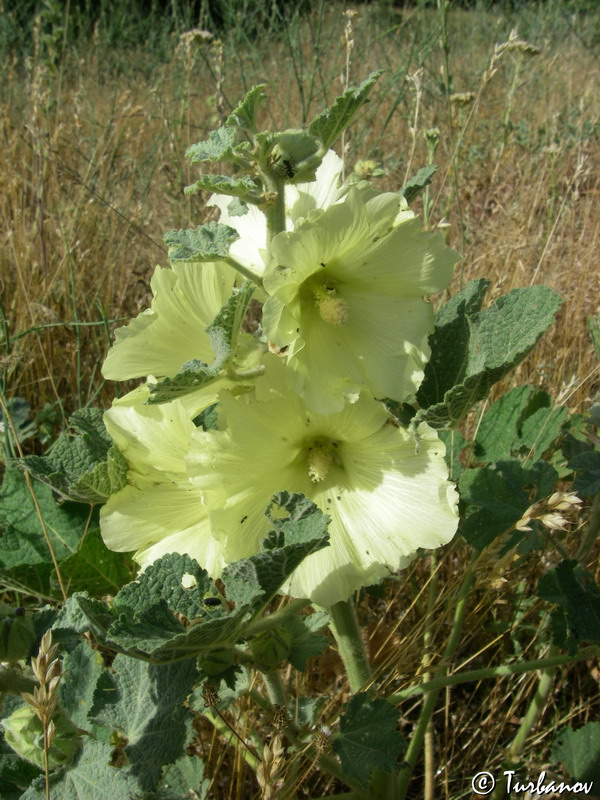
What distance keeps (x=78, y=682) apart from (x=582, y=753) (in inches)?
33.3

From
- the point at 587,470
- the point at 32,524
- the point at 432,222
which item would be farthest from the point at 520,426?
the point at 432,222

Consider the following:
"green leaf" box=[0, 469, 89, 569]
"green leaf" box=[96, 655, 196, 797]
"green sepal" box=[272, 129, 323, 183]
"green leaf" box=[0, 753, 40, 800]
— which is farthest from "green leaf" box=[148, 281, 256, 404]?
"green leaf" box=[0, 469, 89, 569]

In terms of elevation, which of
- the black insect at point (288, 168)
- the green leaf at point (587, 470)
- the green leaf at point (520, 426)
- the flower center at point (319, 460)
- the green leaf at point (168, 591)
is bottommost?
the green leaf at point (520, 426)

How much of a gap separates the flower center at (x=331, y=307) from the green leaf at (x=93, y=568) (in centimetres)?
63

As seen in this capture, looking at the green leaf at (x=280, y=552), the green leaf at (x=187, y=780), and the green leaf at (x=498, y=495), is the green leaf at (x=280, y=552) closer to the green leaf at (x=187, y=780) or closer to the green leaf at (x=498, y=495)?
the green leaf at (x=498, y=495)

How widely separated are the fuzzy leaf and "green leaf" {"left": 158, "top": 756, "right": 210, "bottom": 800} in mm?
603

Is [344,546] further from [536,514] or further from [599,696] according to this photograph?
[599,696]

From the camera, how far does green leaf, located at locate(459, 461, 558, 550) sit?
41.6 inches

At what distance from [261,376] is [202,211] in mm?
1909

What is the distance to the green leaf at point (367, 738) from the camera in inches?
38.4

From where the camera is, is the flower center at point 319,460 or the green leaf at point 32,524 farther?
the green leaf at point 32,524

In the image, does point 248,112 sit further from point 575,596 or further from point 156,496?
point 575,596

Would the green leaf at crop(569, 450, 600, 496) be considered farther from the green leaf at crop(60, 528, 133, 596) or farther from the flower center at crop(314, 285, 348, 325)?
the green leaf at crop(60, 528, 133, 596)

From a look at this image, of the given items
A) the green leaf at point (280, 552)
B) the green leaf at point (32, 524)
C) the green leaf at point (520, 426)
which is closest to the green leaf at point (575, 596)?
the green leaf at point (520, 426)
